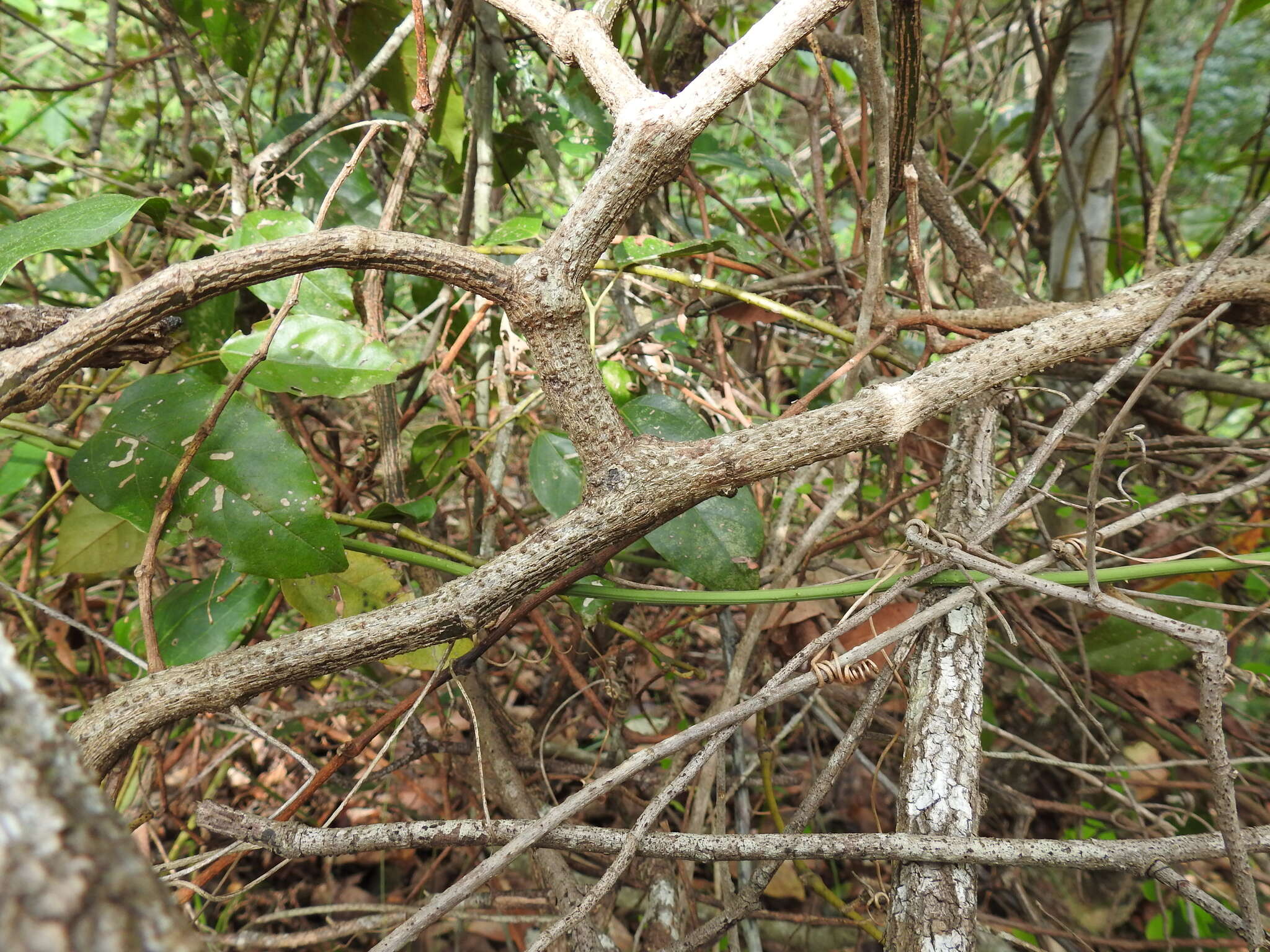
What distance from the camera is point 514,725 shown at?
1183mm

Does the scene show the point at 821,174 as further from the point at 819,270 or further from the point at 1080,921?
the point at 1080,921

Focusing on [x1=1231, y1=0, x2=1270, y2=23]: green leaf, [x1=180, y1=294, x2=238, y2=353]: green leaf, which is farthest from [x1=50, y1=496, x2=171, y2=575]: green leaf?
[x1=1231, y1=0, x2=1270, y2=23]: green leaf

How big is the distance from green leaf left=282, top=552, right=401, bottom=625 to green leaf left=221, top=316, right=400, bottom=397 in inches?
9.8

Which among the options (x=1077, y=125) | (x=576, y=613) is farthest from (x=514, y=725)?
(x=1077, y=125)

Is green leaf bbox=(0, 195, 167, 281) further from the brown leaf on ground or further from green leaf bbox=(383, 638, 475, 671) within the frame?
the brown leaf on ground

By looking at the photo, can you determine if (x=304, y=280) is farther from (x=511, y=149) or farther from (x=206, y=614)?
(x=511, y=149)

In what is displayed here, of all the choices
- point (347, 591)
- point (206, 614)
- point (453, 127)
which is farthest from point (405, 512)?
point (453, 127)

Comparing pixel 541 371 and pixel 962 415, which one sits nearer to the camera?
pixel 541 371

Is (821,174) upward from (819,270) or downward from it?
upward

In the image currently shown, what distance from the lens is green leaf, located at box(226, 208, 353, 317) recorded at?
908 mm

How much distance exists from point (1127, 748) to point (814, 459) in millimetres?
1205

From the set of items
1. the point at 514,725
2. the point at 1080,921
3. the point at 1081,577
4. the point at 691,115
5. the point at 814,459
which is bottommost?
the point at 1080,921

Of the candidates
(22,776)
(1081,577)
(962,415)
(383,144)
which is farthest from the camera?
(383,144)

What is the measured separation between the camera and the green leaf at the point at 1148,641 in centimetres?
111
